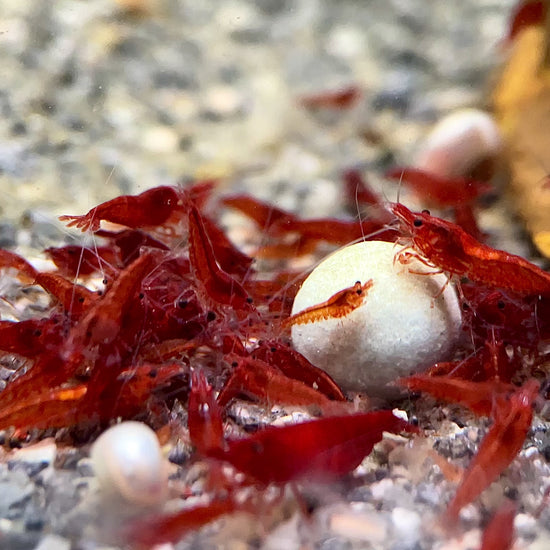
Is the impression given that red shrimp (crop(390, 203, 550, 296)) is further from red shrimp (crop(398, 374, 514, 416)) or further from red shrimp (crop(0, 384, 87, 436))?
red shrimp (crop(0, 384, 87, 436))

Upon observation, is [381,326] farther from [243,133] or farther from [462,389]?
[243,133]

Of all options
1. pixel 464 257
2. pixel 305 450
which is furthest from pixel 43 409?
pixel 464 257

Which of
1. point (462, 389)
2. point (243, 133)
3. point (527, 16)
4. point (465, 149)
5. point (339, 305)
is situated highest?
point (527, 16)

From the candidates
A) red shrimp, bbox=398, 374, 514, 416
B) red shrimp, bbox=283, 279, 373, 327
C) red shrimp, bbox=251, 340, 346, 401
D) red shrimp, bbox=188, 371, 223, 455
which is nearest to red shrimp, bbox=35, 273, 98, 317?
red shrimp, bbox=188, 371, 223, 455

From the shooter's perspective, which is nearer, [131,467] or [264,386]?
[131,467]

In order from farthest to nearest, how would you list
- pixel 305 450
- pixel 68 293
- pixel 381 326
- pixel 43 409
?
pixel 68 293 → pixel 381 326 → pixel 43 409 → pixel 305 450

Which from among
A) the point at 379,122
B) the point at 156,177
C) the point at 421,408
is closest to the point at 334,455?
the point at 421,408

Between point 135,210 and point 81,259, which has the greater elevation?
point 135,210

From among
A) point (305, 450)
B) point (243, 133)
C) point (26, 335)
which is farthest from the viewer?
point (243, 133)
